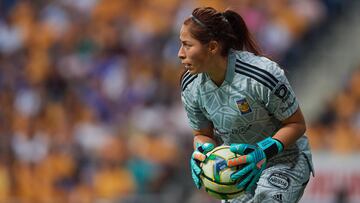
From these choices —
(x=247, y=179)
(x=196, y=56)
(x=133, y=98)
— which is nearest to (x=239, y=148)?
(x=247, y=179)

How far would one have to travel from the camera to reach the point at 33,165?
12531mm

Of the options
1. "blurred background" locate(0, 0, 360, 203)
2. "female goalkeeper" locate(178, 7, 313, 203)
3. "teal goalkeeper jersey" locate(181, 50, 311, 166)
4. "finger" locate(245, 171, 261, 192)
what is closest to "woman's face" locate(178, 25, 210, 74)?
"female goalkeeper" locate(178, 7, 313, 203)

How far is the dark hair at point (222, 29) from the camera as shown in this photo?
17.9 ft

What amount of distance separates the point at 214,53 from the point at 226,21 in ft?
0.62

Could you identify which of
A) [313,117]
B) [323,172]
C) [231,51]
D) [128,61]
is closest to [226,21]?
[231,51]

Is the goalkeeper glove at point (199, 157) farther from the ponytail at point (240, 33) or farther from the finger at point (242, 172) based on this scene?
A: the ponytail at point (240, 33)

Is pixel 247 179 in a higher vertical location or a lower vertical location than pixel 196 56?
lower

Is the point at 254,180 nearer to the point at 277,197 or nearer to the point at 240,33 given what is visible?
the point at 277,197

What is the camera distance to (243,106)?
555 centimetres

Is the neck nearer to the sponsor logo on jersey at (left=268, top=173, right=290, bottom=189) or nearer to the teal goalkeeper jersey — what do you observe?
the teal goalkeeper jersey

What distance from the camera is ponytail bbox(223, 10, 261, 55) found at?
5617mm

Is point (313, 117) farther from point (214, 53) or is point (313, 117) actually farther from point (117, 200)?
point (214, 53)

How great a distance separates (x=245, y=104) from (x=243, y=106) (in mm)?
19

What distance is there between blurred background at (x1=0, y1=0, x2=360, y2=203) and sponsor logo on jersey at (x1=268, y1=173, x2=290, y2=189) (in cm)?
515
